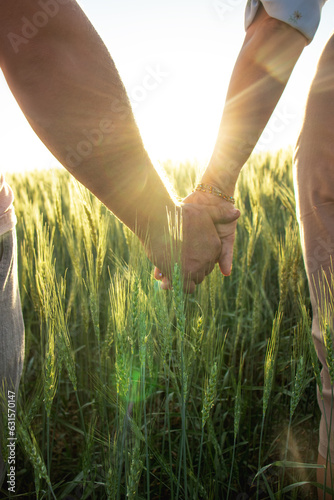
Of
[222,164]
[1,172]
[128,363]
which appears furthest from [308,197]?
[1,172]

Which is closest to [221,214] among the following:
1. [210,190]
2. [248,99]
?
[210,190]

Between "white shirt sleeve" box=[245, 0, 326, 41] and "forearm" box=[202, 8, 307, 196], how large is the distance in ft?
0.09

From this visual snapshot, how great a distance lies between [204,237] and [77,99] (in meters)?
0.59

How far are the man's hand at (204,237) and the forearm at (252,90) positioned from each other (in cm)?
9

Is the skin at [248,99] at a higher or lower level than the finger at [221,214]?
higher

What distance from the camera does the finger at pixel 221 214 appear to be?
4.15 feet

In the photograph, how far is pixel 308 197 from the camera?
90 cm

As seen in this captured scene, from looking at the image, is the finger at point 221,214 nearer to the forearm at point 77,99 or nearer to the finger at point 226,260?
the finger at point 226,260

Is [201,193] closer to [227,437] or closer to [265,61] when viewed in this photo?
[265,61]

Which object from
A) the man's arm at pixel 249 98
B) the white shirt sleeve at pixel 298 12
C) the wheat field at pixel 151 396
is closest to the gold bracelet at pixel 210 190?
the man's arm at pixel 249 98

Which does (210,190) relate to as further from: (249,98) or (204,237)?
(249,98)

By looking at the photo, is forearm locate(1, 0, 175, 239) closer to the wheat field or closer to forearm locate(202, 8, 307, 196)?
the wheat field

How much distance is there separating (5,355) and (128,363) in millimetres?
342

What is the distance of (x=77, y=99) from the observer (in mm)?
789
